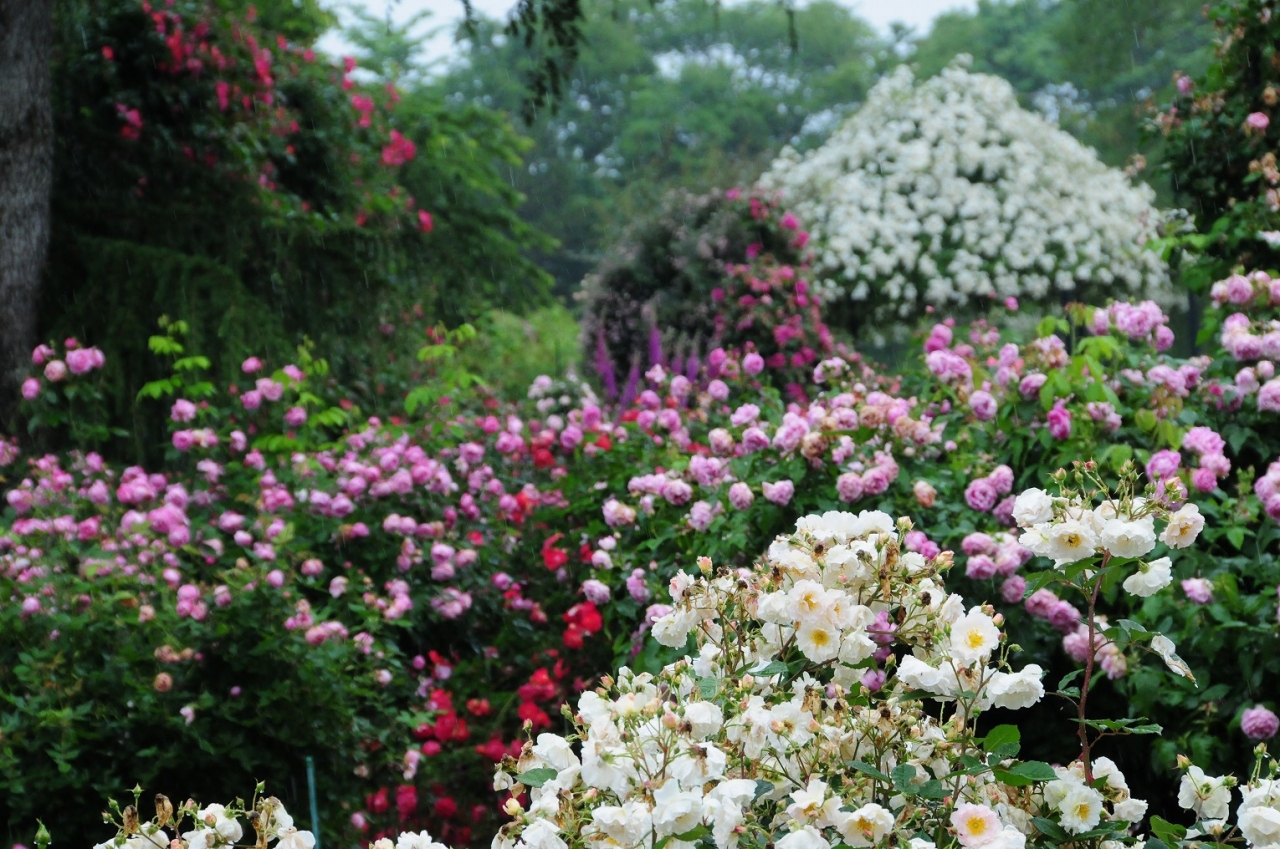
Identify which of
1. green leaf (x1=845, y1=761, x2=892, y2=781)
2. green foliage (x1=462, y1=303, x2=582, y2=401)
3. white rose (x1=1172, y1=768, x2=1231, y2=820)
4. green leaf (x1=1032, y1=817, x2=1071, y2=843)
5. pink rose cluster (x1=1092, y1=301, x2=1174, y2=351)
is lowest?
green foliage (x1=462, y1=303, x2=582, y2=401)

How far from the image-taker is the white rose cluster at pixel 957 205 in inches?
384

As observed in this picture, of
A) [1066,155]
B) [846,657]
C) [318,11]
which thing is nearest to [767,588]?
[846,657]

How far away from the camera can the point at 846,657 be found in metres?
1.61

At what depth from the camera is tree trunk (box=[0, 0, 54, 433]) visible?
5.36 metres

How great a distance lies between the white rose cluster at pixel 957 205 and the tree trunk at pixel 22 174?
17.9 feet

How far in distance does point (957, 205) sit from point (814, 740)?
29.8ft

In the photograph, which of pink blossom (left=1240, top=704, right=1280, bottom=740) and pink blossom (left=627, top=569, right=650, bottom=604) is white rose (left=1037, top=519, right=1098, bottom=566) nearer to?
pink blossom (left=1240, top=704, right=1280, bottom=740)

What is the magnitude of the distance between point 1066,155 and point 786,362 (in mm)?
4571

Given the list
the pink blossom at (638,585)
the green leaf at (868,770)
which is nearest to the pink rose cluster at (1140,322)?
the pink blossom at (638,585)

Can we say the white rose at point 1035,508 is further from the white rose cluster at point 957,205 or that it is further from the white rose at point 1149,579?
the white rose cluster at point 957,205

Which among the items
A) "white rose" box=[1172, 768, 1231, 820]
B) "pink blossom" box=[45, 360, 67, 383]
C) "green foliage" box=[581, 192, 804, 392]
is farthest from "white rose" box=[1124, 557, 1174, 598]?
"green foliage" box=[581, 192, 804, 392]

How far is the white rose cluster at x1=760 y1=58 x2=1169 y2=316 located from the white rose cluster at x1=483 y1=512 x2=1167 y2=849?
7887 millimetres

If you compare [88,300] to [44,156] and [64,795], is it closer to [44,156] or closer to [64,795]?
[44,156]

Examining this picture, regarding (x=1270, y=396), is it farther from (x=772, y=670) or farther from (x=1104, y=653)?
(x=772, y=670)
